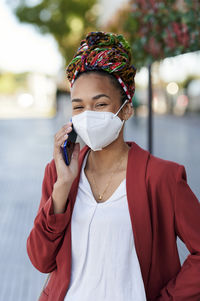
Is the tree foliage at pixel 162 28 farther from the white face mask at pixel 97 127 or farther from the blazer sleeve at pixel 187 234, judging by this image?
the blazer sleeve at pixel 187 234

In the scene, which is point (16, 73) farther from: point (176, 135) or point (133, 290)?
point (133, 290)

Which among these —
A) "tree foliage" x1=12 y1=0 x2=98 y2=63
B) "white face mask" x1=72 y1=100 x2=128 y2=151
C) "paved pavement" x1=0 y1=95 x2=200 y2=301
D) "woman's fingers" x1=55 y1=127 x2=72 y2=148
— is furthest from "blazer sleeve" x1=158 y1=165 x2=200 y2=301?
"tree foliage" x1=12 y1=0 x2=98 y2=63

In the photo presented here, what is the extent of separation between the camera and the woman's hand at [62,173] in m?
1.39

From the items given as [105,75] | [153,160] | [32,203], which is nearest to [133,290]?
[153,160]

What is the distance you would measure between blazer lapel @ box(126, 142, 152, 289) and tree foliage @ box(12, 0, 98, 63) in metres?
15.2

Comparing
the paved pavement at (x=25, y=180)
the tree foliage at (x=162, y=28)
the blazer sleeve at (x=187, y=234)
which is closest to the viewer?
the blazer sleeve at (x=187, y=234)

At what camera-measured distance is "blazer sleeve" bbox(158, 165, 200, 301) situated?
134cm

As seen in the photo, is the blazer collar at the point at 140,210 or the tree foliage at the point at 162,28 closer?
the blazer collar at the point at 140,210

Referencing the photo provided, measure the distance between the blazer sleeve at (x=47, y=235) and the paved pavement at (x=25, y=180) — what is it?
3.75 feet

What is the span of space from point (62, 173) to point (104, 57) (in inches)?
16.5

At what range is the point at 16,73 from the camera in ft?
182

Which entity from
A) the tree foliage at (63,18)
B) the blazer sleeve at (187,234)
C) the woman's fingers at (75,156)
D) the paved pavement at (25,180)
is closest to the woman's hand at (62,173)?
the woman's fingers at (75,156)

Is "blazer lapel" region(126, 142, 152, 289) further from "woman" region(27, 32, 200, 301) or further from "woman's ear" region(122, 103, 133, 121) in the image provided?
"woman's ear" region(122, 103, 133, 121)

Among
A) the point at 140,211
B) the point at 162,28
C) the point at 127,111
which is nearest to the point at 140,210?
the point at 140,211
